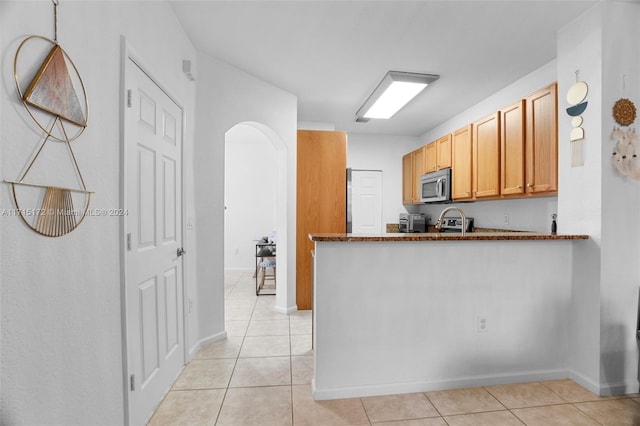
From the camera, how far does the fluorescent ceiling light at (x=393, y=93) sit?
2996 mm

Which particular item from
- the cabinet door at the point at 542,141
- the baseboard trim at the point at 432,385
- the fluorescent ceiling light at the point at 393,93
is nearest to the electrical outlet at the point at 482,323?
the baseboard trim at the point at 432,385

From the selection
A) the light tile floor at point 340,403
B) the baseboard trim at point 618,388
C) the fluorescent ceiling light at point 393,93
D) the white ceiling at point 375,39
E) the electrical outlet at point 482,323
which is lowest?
the light tile floor at point 340,403

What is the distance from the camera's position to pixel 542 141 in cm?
248

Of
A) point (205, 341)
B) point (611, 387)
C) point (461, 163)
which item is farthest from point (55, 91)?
point (461, 163)

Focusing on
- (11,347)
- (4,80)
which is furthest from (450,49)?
(11,347)

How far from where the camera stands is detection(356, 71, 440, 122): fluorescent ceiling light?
300 cm

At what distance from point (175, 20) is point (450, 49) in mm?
2214

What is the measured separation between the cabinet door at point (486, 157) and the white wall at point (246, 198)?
3.87m

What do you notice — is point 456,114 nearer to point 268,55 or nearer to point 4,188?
point 268,55

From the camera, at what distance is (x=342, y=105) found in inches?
156

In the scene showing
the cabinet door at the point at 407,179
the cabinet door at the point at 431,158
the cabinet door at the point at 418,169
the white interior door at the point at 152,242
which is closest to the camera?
the white interior door at the point at 152,242

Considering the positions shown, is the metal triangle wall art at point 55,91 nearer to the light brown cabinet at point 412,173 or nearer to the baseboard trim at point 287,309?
the baseboard trim at point 287,309

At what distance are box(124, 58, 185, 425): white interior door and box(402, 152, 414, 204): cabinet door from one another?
12.6 feet

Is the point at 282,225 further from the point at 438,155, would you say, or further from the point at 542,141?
the point at 542,141
